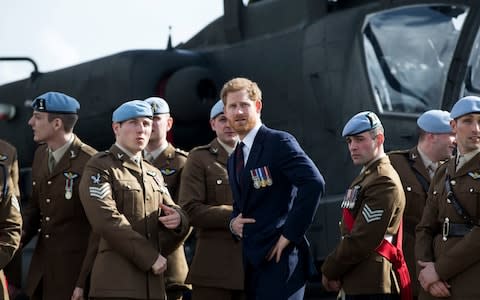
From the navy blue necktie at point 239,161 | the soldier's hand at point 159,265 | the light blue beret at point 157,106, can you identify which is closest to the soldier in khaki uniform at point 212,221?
the light blue beret at point 157,106

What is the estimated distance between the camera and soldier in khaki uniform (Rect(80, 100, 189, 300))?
4949mm

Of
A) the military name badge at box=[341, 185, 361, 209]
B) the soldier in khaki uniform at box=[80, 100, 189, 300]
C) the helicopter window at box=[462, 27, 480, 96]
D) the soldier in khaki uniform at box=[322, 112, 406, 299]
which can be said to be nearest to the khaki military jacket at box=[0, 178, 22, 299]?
the soldier in khaki uniform at box=[80, 100, 189, 300]

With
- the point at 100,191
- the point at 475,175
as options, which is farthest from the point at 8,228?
the point at 475,175

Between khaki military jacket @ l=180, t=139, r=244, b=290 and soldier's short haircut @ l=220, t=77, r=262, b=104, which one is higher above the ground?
soldier's short haircut @ l=220, t=77, r=262, b=104

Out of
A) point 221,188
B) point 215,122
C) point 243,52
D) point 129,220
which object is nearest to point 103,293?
point 129,220

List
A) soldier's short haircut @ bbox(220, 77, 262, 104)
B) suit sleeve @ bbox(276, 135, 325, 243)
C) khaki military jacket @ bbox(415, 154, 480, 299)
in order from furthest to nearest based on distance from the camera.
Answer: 1. soldier's short haircut @ bbox(220, 77, 262, 104)
2. khaki military jacket @ bbox(415, 154, 480, 299)
3. suit sleeve @ bbox(276, 135, 325, 243)

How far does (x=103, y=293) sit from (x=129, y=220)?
42 cm

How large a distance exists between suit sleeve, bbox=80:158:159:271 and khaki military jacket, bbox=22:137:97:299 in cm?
80

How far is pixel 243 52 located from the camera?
28.2 feet

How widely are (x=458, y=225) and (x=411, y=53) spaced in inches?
99.9

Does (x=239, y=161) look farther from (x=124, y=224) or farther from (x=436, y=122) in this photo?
(x=436, y=122)

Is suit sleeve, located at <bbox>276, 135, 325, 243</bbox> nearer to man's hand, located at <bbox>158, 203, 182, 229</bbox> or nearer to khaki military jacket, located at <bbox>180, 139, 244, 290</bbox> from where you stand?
man's hand, located at <bbox>158, 203, 182, 229</bbox>

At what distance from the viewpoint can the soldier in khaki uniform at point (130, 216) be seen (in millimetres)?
4949

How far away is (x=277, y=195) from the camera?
4.65 metres
